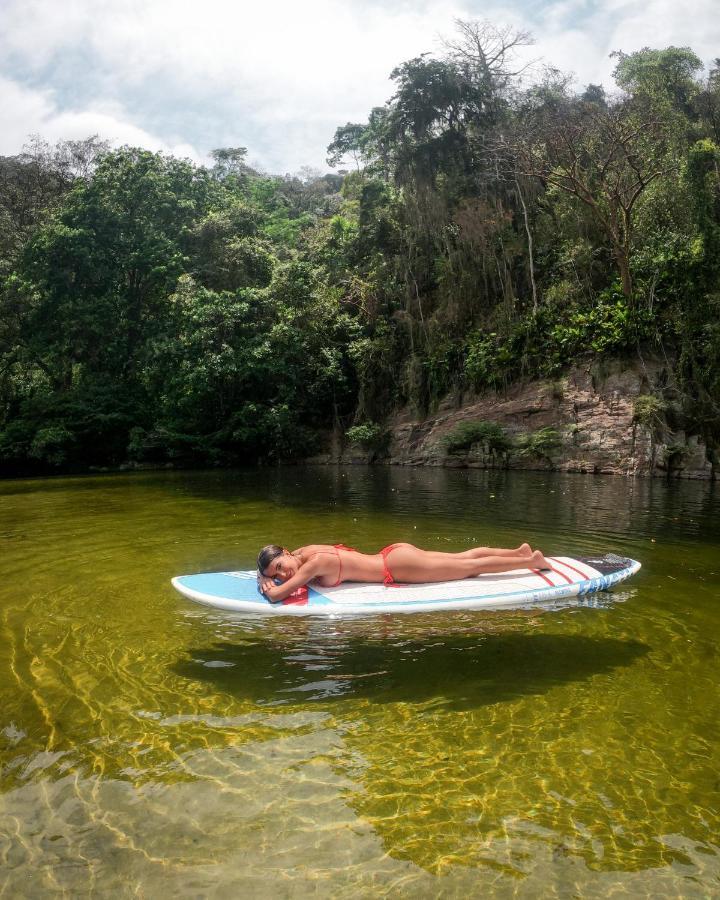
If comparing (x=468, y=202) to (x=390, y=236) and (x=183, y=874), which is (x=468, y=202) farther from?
(x=183, y=874)

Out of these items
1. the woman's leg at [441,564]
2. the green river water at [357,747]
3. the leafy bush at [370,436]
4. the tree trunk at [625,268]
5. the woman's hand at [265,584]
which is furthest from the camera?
the leafy bush at [370,436]

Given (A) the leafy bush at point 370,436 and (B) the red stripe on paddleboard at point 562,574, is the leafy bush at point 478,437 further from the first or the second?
(B) the red stripe on paddleboard at point 562,574

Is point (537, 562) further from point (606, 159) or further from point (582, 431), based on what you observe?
point (606, 159)

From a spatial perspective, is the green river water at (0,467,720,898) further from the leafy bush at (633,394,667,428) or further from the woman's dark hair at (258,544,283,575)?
the leafy bush at (633,394,667,428)

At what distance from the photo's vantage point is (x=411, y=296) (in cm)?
2483

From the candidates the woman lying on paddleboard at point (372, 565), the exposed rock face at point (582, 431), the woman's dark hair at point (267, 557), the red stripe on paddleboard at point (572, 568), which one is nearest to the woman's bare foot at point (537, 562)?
the woman lying on paddleboard at point (372, 565)

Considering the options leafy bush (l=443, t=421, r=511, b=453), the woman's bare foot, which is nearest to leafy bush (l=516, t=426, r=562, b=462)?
leafy bush (l=443, t=421, r=511, b=453)

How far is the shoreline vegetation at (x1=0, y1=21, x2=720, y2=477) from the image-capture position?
18.5 meters

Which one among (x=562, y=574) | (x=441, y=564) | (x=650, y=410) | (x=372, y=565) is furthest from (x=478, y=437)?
(x=372, y=565)

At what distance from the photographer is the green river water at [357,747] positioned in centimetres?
245

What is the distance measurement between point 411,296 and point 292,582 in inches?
833

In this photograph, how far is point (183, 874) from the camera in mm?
2404

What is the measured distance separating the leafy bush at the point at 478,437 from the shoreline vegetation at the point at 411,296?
0.31ft

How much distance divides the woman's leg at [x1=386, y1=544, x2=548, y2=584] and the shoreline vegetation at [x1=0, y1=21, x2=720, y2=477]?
12672mm
